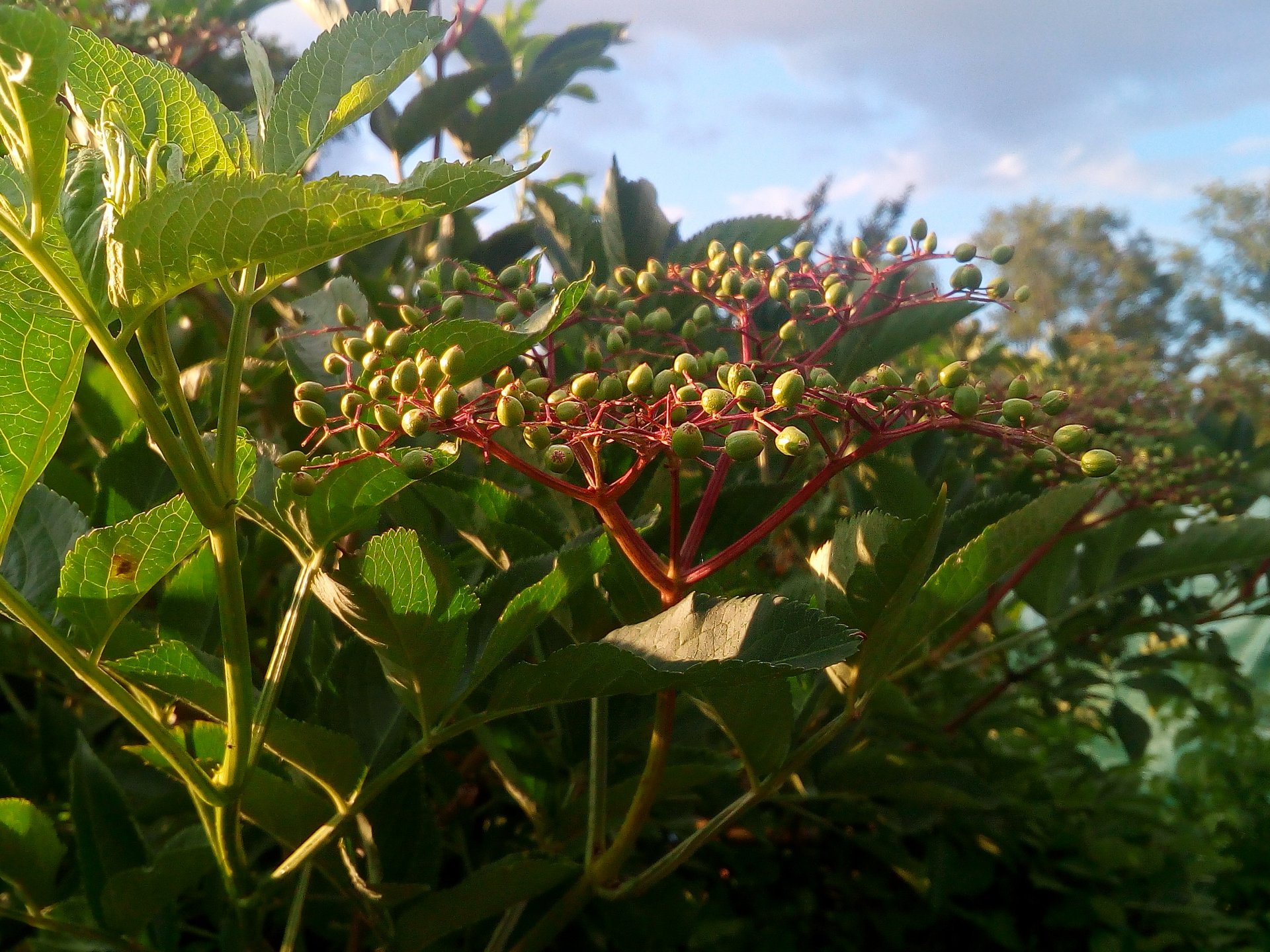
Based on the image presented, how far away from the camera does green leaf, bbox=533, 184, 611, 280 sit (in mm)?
843

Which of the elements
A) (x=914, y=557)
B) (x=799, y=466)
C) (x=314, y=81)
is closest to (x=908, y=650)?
(x=914, y=557)

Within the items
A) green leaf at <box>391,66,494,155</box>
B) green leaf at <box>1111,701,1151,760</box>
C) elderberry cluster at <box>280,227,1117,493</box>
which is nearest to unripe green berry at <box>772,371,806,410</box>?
elderberry cluster at <box>280,227,1117,493</box>

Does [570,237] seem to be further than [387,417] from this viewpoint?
Yes

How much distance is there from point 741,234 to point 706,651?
503 mm

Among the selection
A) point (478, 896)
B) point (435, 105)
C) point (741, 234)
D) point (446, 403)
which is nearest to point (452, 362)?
point (446, 403)

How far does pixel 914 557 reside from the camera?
1.64ft

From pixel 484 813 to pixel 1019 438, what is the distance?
0.70 m

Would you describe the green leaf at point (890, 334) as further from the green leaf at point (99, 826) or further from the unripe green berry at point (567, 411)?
the green leaf at point (99, 826)

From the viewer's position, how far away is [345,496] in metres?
0.48

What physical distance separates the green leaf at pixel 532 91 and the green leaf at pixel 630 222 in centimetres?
29

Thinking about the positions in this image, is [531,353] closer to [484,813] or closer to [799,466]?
[799,466]

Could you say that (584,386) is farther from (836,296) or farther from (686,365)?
(836,296)

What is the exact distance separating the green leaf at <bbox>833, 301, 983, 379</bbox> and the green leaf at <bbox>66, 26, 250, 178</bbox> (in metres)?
0.46

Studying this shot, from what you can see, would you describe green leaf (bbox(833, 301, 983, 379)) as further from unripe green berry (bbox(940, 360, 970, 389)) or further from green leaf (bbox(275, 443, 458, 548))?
green leaf (bbox(275, 443, 458, 548))
